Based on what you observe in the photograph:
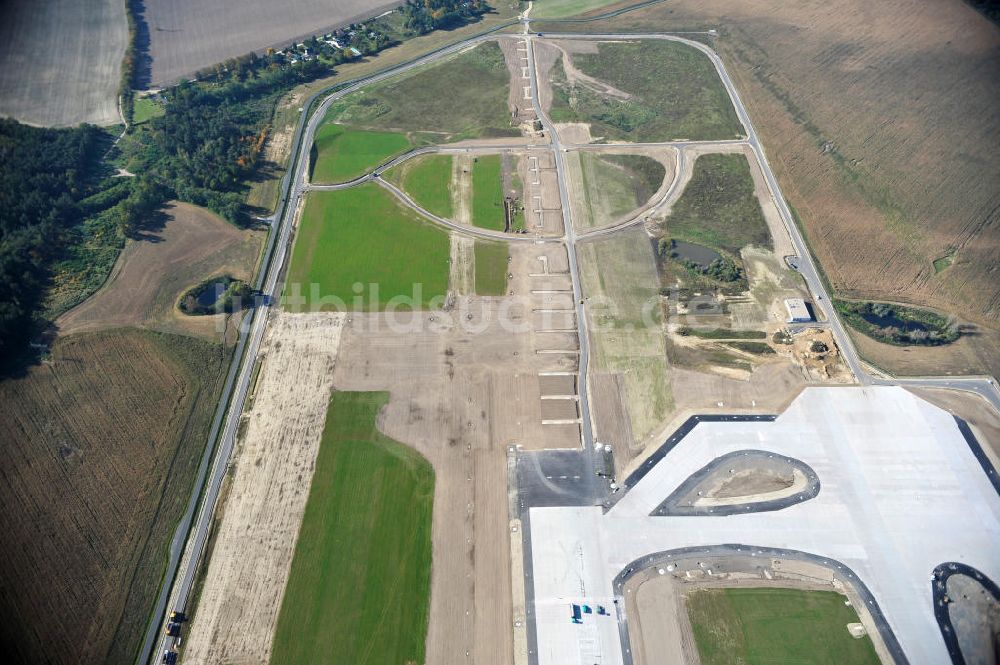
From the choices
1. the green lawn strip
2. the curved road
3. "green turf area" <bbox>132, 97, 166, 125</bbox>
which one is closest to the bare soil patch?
the curved road

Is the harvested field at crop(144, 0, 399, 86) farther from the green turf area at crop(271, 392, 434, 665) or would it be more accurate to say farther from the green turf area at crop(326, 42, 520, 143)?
the green turf area at crop(271, 392, 434, 665)

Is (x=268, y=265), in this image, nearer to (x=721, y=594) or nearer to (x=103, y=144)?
(x=103, y=144)

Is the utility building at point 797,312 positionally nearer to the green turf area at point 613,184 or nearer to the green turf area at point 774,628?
the green turf area at point 613,184

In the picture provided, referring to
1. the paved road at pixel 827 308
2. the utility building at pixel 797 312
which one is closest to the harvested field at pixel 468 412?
the utility building at pixel 797 312

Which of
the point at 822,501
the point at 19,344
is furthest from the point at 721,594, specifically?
the point at 19,344

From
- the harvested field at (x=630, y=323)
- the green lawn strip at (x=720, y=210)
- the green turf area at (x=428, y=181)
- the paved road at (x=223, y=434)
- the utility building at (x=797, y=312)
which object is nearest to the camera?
the paved road at (x=223, y=434)

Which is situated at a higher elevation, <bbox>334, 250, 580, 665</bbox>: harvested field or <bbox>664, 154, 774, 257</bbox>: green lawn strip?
<bbox>664, 154, 774, 257</bbox>: green lawn strip
